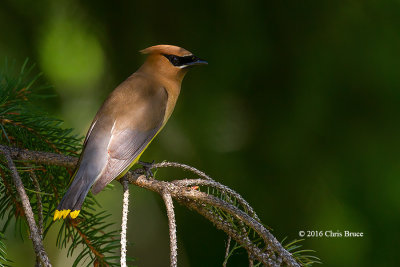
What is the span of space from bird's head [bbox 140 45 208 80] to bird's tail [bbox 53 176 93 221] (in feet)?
3.49

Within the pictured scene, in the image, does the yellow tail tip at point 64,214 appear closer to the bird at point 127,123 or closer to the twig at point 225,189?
the bird at point 127,123

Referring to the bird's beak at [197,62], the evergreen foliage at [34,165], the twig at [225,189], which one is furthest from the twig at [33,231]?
the bird's beak at [197,62]

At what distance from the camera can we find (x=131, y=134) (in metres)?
2.55

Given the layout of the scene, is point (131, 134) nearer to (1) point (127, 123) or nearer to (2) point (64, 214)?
(1) point (127, 123)

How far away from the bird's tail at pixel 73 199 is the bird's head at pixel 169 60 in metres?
1.06

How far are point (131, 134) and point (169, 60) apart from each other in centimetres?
63

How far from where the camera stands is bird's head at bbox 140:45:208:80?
2.96 metres

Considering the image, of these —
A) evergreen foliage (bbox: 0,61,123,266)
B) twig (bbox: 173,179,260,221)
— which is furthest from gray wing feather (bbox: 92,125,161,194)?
twig (bbox: 173,179,260,221)

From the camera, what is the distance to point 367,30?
3.03 metres

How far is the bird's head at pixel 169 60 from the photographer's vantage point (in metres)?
2.96

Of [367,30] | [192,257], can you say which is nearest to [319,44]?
[367,30]

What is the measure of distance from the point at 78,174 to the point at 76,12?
1403 millimetres

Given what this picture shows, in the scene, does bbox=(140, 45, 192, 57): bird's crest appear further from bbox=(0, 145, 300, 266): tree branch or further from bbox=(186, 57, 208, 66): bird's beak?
bbox=(0, 145, 300, 266): tree branch

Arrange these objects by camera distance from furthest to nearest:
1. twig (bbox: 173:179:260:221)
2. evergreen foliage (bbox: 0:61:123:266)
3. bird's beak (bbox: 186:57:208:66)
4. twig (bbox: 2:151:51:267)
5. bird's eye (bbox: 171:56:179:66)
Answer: bird's eye (bbox: 171:56:179:66)
bird's beak (bbox: 186:57:208:66)
evergreen foliage (bbox: 0:61:123:266)
twig (bbox: 173:179:260:221)
twig (bbox: 2:151:51:267)
